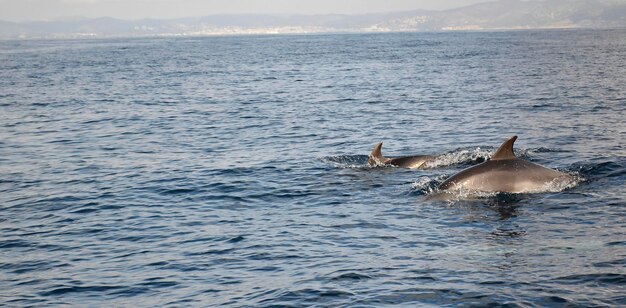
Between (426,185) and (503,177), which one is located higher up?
(503,177)

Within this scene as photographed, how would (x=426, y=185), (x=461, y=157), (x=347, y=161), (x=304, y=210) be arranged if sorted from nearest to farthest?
A: (x=304, y=210) → (x=426, y=185) → (x=461, y=157) → (x=347, y=161)

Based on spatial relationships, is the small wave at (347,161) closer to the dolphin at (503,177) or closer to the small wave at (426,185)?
the small wave at (426,185)

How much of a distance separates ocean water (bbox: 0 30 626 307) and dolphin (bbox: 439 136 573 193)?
0.99 ft

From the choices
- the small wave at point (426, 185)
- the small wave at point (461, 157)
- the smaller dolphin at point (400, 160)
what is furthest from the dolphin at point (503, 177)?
the small wave at point (461, 157)

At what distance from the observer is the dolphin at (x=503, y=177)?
57.6ft

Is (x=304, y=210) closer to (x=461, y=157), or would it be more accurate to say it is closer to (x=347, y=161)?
(x=347, y=161)

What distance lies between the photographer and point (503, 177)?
17594 millimetres

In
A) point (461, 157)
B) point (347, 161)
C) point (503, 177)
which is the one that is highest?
point (503, 177)

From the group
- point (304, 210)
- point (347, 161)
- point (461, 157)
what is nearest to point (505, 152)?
point (304, 210)

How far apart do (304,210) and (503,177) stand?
446cm

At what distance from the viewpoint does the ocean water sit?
1238 centimetres

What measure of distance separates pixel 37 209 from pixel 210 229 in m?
4.98

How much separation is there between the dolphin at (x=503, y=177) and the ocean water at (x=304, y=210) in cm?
30

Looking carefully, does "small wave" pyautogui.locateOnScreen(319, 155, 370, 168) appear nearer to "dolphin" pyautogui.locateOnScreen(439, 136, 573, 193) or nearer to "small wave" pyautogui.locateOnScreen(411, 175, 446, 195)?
"small wave" pyautogui.locateOnScreen(411, 175, 446, 195)
